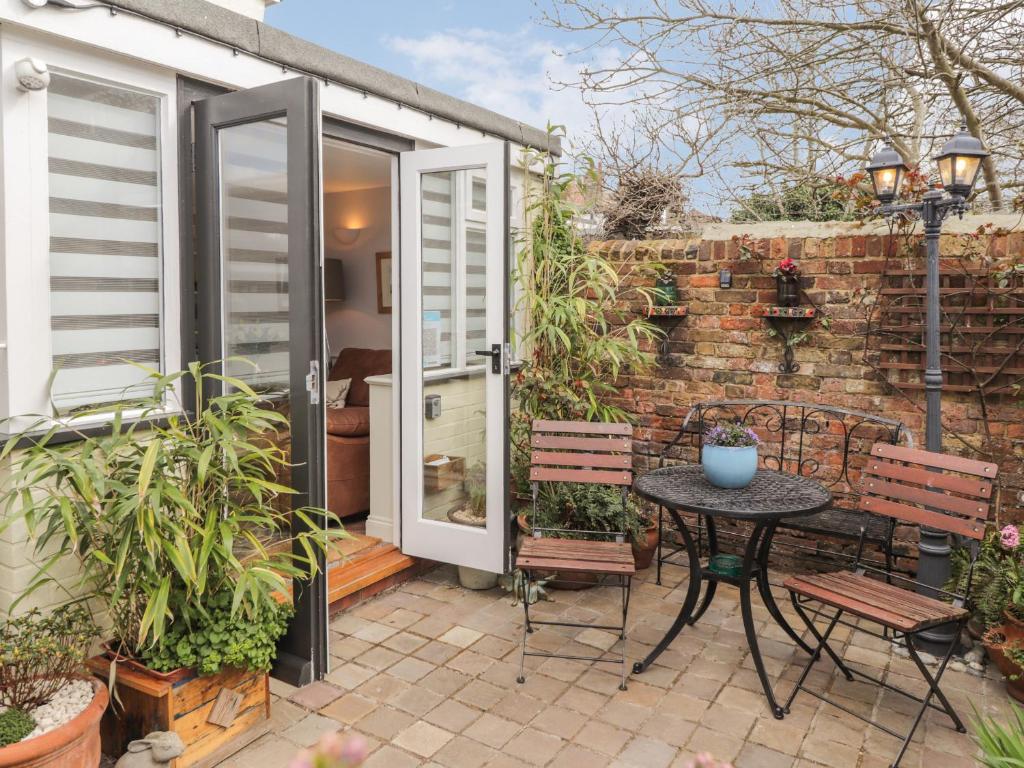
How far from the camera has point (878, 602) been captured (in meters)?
2.88

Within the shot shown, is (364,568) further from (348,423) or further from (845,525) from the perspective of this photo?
(845,525)

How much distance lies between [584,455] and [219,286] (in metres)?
1.86

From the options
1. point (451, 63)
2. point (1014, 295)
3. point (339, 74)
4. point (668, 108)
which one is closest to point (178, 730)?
point (339, 74)

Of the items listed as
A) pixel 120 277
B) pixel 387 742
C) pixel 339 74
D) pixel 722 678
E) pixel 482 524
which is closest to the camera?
pixel 387 742

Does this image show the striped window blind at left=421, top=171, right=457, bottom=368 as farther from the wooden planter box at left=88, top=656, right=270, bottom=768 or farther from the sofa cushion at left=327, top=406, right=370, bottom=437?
the wooden planter box at left=88, top=656, right=270, bottom=768

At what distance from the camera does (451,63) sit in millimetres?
11695

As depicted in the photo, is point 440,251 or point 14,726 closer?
point 14,726

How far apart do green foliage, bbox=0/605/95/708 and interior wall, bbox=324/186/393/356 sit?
4.42 m

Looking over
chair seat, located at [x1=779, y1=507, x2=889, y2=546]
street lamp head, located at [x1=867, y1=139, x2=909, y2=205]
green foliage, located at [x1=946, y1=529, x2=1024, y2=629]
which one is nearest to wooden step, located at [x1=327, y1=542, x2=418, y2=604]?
chair seat, located at [x1=779, y1=507, x2=889, y2=546]

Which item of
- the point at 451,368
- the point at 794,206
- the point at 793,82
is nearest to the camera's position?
the point at 451,368

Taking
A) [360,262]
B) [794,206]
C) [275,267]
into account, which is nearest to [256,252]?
[275,267]

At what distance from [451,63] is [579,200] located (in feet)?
23.5

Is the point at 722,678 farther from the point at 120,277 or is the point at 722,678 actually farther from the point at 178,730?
the point at 120,277

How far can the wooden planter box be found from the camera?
2.59 meters
